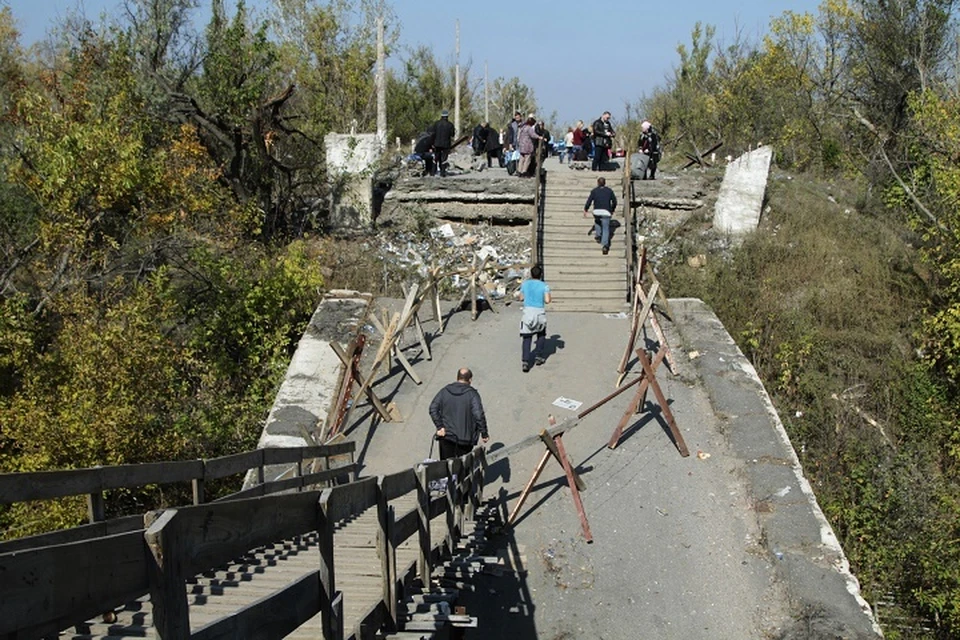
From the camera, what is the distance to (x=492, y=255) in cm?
1981

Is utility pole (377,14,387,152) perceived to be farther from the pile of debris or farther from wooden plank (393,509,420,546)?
wooden plank (393,509,420,546)

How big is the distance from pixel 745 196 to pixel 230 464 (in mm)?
16520

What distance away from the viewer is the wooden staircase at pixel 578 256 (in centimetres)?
1694

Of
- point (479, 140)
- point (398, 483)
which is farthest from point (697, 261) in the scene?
point (398, 483)

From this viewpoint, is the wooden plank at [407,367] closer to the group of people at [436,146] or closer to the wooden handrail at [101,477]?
the wooden handrail at [101,477]

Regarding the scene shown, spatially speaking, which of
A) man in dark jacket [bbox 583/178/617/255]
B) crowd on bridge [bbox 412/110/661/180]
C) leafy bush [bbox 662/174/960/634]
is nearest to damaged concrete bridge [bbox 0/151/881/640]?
man in dark jacket [bbox 583/178/617/255]

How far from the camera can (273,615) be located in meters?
3.29

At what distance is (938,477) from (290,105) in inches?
853

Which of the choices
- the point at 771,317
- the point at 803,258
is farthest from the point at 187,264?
the point at 803,258

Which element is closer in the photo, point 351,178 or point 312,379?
point 312,379

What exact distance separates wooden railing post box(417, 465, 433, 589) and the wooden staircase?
10853mm

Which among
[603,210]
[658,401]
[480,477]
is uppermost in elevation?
[603,210]

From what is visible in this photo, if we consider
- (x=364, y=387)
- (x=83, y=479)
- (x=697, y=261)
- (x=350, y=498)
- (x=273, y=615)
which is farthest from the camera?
(x=697, y=261)

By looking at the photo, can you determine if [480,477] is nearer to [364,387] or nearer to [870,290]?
[364,387]
